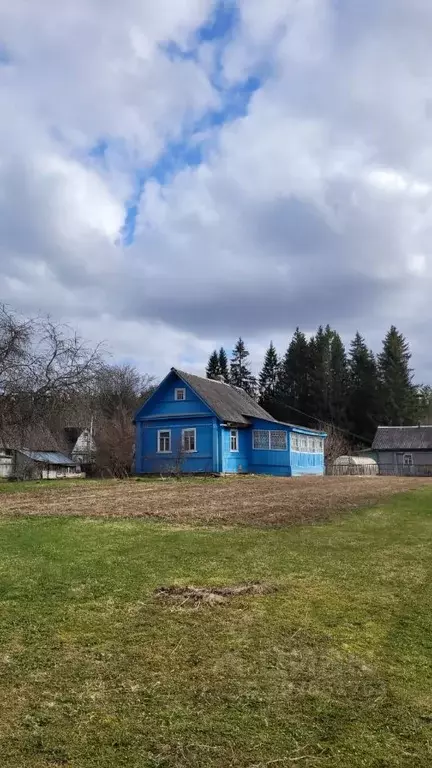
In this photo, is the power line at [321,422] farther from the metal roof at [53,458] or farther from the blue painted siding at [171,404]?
the blue painted siding at [171,404]

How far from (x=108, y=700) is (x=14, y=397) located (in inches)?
645

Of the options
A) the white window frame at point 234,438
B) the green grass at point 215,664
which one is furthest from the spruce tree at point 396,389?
the green grass at point 215,664

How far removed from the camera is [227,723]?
317cm

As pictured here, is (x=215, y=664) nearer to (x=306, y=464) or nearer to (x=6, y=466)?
(x=306, y=464)

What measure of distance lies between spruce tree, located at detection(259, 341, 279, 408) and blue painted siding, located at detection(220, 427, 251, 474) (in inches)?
1774

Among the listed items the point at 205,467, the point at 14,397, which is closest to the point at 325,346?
the point at 205,467

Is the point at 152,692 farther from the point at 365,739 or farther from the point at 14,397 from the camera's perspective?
the point at 14,397

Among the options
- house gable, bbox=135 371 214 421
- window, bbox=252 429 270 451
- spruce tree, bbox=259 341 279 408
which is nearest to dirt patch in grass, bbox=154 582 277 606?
house gable, bbox=135 371 214 421

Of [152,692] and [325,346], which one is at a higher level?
[325,346]

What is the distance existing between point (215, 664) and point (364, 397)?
68.7 m

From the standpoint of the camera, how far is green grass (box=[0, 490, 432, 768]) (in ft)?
9.69

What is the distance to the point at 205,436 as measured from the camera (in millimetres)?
31594

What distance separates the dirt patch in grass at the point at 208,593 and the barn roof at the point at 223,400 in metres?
25.1

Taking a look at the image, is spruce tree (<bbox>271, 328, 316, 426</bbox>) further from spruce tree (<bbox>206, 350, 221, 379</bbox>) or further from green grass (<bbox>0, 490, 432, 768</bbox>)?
green grass (<bbox>0, 490, 432, 768</bbox>)
